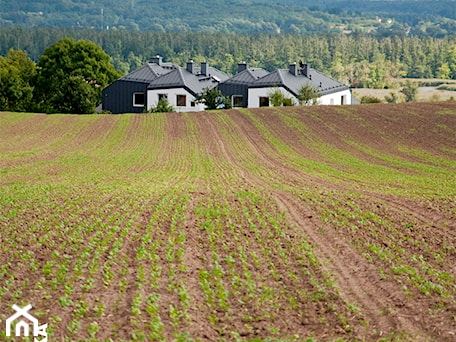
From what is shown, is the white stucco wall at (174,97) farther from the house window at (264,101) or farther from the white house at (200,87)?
the house window at (264,101)

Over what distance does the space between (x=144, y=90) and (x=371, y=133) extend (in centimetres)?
4409

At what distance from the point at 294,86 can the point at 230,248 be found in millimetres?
64063

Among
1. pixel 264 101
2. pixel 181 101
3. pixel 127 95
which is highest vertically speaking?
pixel 127 95

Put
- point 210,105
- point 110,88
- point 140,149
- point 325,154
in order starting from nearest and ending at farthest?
1. point 325,154
2. point 140,149
3. point 210,105
4. point 110,88

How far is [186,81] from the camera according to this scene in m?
79.7

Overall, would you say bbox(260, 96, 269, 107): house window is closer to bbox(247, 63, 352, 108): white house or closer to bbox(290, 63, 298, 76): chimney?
bbox(247, 63, 352, 108): white house

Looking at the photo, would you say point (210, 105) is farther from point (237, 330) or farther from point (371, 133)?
point (237, 330)

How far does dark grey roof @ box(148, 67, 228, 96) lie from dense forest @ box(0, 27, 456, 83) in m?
47.4

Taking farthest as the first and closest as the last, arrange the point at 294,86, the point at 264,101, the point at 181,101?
1. the point at 181,101
2. the point at 294,86
3. the point at 264,101

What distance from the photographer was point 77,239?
14.7 metres

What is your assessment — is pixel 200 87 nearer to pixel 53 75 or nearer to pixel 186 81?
pixel 186 81

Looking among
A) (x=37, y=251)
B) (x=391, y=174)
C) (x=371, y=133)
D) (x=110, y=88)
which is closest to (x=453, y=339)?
(x=37, y=251)

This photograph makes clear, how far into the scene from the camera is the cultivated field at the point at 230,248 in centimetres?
1020

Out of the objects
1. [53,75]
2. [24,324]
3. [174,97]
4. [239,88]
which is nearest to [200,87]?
[174,97]
